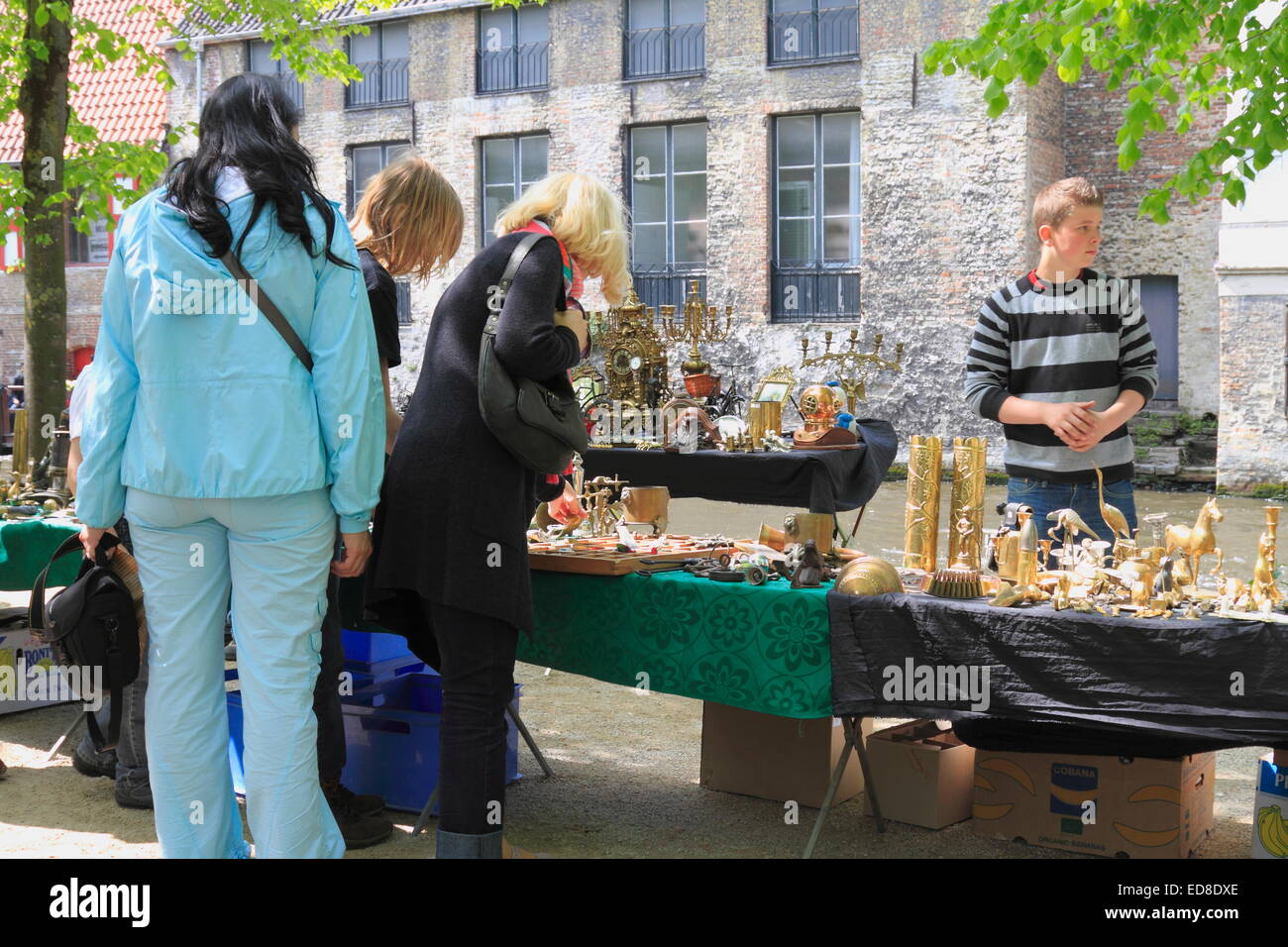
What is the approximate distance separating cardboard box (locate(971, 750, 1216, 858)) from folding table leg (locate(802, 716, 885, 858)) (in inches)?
11.3

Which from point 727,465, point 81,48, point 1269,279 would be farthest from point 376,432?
point 1269,279

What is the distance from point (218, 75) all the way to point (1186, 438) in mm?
15220

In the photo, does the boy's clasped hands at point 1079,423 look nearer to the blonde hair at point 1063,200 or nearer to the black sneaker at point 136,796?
the blonde hair at point 1063,200

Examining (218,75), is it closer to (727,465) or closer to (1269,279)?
(1269,279)

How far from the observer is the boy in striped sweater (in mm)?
3748

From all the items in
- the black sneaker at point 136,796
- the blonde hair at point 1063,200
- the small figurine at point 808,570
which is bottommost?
the black sneaker at point 136,796

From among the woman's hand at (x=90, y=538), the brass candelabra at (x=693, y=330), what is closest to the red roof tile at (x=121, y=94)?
the brass candelabra at (x=693, y=330)

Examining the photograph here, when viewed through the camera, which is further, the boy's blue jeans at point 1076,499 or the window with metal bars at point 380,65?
the window with metal bars at point 380,65

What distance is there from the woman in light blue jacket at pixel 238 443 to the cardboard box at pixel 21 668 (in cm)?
256

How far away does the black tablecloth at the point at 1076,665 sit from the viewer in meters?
2.86

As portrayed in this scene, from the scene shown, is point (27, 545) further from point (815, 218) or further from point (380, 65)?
point (380, 65)

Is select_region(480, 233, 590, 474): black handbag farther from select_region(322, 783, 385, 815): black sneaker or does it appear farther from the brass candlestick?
the brass candlestick

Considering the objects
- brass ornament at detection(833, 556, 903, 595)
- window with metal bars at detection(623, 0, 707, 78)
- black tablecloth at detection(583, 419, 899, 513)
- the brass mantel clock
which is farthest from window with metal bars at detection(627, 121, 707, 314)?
brass ornament at detection(833, 556, 903, 595)
